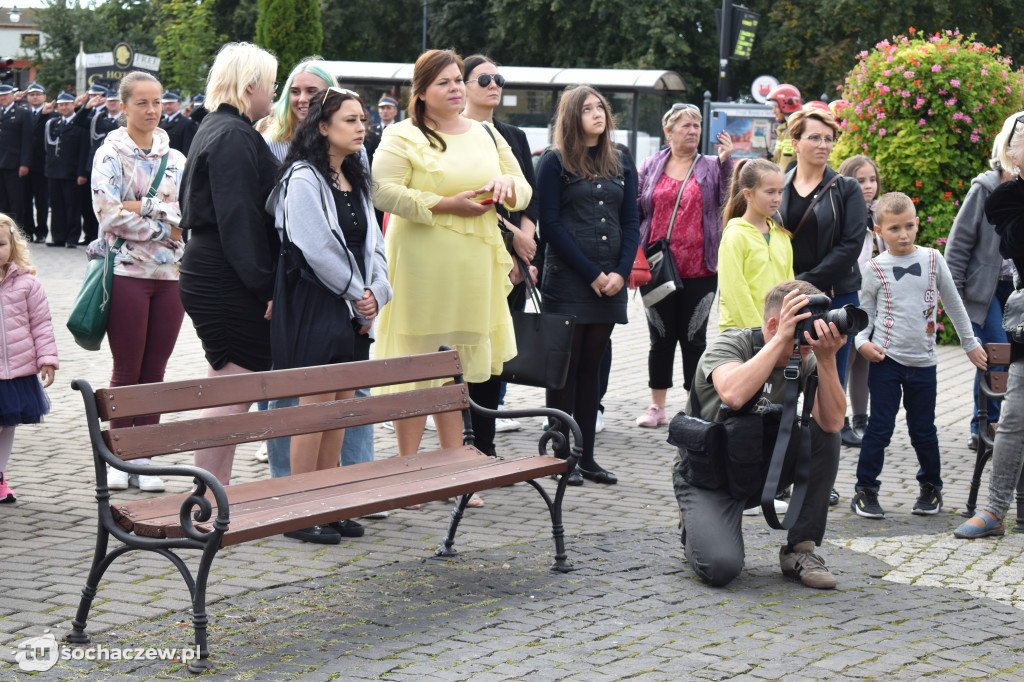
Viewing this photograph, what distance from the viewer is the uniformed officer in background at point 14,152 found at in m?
20.6

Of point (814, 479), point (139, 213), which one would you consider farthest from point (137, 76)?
point (814, 479)

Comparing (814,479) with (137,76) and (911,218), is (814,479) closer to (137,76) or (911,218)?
(911,218)

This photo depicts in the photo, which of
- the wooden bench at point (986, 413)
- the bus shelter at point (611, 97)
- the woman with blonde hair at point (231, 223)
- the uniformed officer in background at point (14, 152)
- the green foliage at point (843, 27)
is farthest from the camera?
the green foliage at point (843, 27)

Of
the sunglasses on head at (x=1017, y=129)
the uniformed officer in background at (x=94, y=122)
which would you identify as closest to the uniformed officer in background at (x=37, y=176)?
the uniformed officer in background at (x=94, y=122)

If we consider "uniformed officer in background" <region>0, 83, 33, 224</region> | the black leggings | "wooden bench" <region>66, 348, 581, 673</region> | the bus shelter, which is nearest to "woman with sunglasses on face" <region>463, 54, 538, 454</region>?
the black leggings

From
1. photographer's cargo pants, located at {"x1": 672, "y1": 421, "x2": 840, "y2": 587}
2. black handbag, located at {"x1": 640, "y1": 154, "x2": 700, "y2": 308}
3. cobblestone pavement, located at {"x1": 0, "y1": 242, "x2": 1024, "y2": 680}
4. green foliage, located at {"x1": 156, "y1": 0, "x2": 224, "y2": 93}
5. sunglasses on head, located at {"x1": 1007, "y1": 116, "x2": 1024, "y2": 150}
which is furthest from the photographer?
green foliage, located at {"x1": 156, "y1": 0, "x2": 224, "y2": 93}

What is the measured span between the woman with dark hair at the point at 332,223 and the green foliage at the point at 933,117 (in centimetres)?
772

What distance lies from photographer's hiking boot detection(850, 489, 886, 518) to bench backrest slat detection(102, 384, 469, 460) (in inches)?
85.5

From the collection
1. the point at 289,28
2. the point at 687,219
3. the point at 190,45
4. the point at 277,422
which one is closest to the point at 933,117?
the point at 687,219

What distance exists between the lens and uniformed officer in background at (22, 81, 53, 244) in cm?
2062

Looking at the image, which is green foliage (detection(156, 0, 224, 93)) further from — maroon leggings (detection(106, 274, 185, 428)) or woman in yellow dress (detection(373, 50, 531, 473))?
woman in yellow dress (detection(373, 50, 531, 473))

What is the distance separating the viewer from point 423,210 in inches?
239

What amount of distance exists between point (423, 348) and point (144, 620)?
7.01 ft

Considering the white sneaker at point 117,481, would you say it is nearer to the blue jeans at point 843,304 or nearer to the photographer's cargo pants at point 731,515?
the photographer's cargo pants at point 731,515
